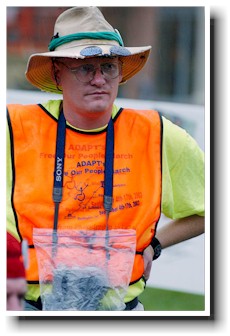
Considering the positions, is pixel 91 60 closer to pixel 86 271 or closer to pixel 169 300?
pixel 86 271

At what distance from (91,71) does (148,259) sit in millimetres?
659

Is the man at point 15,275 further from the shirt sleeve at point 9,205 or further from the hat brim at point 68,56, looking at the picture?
the hat brim at point 68,56

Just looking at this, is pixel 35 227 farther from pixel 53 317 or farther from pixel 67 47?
pixel 67 47

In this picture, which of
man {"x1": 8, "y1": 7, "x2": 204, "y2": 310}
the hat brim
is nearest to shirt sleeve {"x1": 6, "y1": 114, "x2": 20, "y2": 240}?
man {"x1": 8, "y1": 7, "x2": 204, "y2": 310}

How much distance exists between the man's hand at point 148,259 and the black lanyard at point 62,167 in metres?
0.21

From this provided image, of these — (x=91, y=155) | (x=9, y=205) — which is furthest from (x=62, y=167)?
(x=9, y=205)

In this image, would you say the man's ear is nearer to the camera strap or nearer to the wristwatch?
the camera strap

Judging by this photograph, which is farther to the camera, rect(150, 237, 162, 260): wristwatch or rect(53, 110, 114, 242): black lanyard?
rect(150, 237, 162, 260): wristwatch

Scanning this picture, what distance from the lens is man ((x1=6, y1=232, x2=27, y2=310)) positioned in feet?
8.98

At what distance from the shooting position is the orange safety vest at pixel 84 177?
8.96 ft

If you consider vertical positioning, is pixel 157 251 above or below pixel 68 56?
below

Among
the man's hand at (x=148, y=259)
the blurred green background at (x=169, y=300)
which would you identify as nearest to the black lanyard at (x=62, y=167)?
the man's hand at (x=148, y=259)

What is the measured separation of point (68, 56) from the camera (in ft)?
8.84

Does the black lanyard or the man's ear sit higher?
the man's ear
